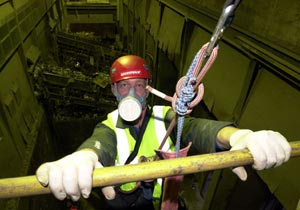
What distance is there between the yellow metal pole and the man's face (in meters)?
1.14

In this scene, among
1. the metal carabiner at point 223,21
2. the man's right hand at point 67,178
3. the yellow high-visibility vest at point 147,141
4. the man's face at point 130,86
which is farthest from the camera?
the man's face at point 130,86

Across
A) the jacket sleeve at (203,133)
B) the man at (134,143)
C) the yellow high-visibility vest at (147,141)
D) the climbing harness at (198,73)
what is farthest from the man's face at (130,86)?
the climbing harness at (198,73)

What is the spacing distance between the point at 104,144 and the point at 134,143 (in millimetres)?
341

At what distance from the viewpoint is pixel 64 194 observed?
104 centimetres

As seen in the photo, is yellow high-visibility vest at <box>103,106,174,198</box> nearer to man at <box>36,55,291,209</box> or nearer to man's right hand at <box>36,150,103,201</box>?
man at <box>36,55,291,209</box>

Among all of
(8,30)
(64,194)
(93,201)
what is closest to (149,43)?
(8,30)

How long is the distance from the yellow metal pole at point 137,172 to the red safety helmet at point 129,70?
3.90 ft

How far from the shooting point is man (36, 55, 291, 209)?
1040 mm

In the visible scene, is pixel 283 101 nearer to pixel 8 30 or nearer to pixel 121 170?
pixel 121 170

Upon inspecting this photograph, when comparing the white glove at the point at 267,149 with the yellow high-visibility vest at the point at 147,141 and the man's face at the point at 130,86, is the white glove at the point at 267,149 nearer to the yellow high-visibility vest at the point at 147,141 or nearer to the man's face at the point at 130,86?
the yellow high-visibility vest at the point at 147,141

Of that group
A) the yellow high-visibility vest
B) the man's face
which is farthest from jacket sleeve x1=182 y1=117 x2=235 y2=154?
the man's face

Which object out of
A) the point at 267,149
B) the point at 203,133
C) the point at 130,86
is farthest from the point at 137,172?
the point at 130,86

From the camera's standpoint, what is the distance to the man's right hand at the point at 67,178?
0.99 m

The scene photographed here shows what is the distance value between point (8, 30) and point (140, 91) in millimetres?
2784
